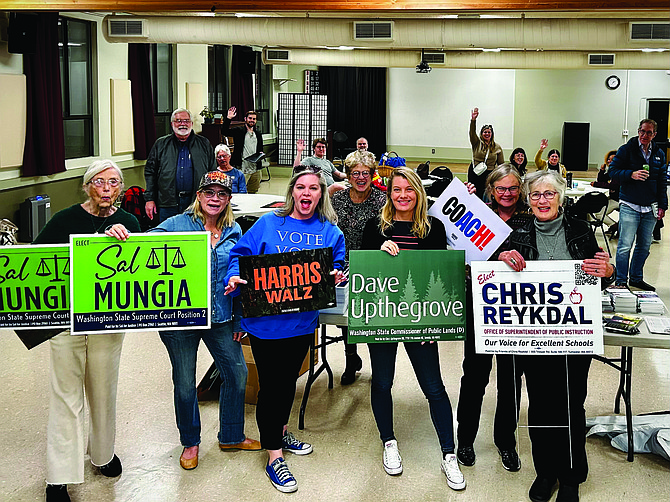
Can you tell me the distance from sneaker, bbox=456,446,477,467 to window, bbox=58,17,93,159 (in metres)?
8.21

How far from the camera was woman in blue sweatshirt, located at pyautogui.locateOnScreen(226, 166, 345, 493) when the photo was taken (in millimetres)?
3416

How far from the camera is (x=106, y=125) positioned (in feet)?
36.2

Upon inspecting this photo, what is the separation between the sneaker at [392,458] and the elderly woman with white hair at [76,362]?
1355 millimetres

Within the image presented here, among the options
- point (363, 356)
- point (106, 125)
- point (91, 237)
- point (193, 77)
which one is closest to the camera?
point (91, 237)

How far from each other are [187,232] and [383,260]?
0.88 m

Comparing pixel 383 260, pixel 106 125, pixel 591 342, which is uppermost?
pixel 106 125

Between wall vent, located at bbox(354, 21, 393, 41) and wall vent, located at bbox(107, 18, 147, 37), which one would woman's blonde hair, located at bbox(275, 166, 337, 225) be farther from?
Answer: wall vent, located at bbox(107, 18, 147, 37)

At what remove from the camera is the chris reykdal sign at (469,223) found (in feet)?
11.8

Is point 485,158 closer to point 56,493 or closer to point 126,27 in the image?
point 126,27

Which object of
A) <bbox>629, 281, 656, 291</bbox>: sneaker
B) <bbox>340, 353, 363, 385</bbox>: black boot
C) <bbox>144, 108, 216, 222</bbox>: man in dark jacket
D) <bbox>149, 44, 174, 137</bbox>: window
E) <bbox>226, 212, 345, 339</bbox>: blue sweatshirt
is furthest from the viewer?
<bbox>149, 44, 174, 137</bbox>: window

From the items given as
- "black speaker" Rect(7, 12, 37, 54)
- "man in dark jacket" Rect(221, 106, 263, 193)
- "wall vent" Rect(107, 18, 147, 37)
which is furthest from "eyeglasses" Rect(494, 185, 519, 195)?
"man in dark jacket" Rect(221, 106, 263, 193)

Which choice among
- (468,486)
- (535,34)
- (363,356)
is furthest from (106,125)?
(468,486)

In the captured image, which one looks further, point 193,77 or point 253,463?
point 193,77

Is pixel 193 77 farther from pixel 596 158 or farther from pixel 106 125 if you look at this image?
pixel 596 158
